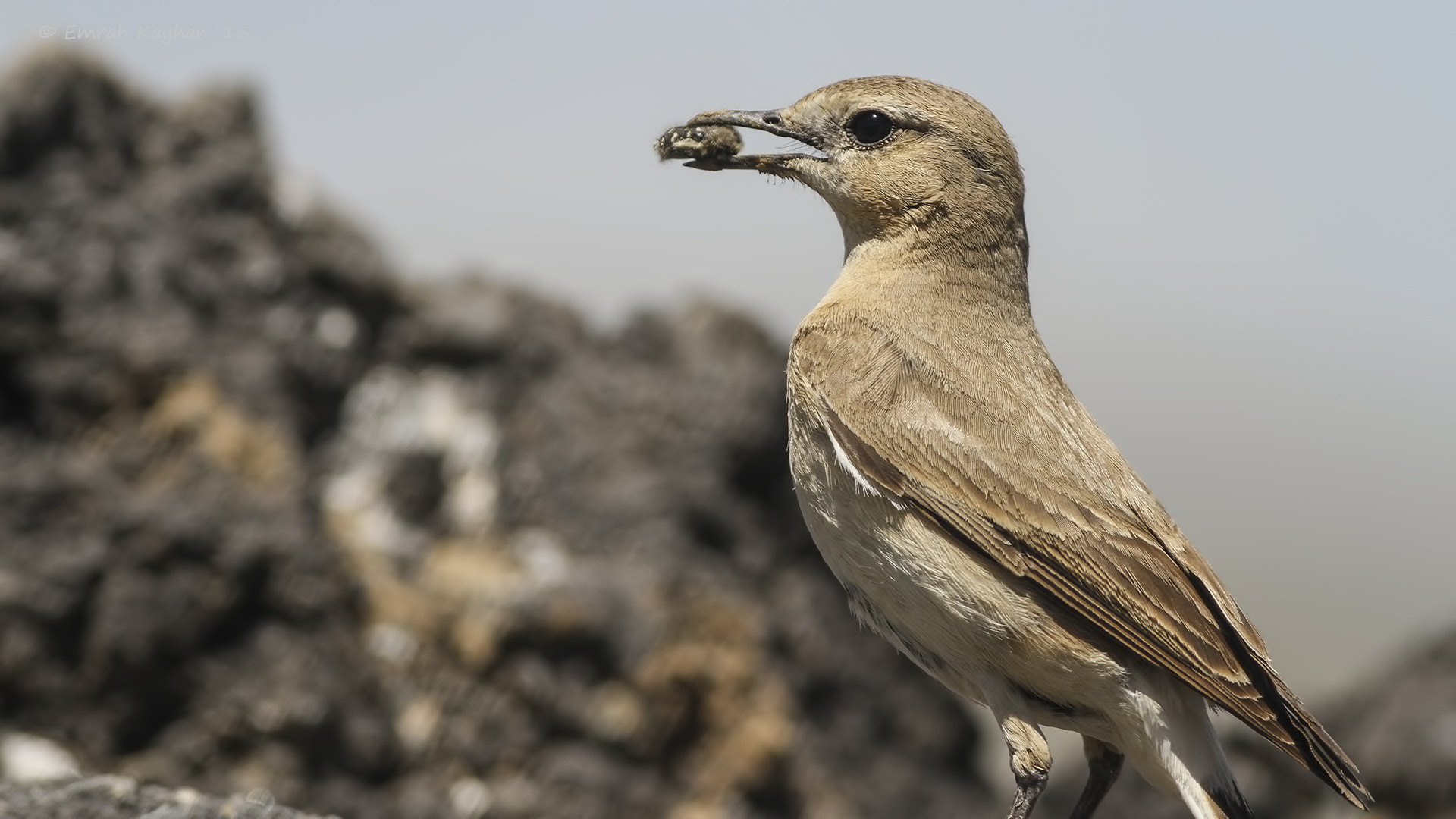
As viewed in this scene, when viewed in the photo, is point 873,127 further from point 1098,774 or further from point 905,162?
point 1098,774

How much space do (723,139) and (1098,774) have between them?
303 centimetres

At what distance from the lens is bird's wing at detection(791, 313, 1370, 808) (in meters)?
5.00

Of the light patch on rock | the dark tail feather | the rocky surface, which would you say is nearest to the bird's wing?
the dark tail feather

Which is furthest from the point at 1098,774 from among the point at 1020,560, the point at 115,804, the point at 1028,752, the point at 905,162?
the point at 115,804

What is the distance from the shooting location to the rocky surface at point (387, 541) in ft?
21.5

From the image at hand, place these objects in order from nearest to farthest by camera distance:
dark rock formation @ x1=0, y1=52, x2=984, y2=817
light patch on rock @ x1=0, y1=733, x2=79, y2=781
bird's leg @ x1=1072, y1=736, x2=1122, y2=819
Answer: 1. bird's leg @ x1=1072, y1=736, x2=1122, y2=819
2. light patch on rock @ x1=0, y1=733, x2=79, y2=781
3. dark rock formation @ x1=0, y1=52, x2=984, y2=817

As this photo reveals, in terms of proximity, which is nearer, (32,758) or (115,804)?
(115,804)

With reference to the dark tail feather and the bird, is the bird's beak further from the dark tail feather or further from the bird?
the dark tail feather

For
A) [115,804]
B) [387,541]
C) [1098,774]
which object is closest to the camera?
[115,804]

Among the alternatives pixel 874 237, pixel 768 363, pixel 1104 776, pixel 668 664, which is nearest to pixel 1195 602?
pixel 1104 776

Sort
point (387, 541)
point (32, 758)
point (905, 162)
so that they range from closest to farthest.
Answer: point (905, 162) → point (32, 758) → point (387, 541)

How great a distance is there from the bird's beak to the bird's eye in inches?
7.4

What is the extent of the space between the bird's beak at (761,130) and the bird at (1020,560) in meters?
0.70

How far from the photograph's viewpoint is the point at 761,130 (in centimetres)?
625
